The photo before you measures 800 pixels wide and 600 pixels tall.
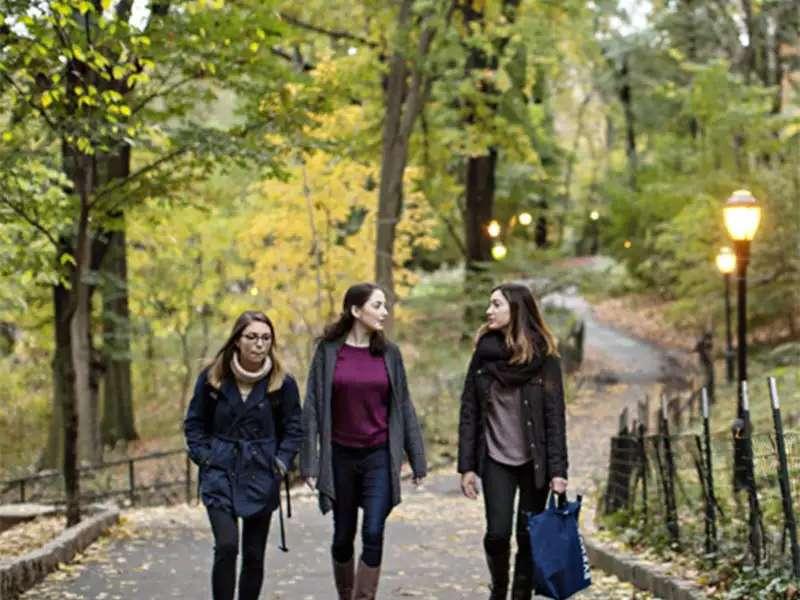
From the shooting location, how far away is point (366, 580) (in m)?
6.32

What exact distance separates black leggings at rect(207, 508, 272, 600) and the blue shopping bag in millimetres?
1339

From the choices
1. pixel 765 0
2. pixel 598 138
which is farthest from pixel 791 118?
pixel 598 138

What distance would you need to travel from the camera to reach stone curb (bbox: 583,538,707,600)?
715 centimetres

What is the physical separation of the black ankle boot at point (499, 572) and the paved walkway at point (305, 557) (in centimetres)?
188

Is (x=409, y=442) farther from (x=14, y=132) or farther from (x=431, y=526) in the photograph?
(x=431, y=526)

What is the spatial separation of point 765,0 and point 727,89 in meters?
4.21

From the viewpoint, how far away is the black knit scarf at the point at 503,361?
633 cm

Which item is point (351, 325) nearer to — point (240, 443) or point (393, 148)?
point (240, 443)

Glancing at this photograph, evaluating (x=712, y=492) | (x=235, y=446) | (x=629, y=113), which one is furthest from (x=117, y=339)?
(x=629, y=113)

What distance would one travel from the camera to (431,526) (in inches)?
543

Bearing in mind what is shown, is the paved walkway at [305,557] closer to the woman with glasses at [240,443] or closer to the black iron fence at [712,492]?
the black iron fence at [712,492]

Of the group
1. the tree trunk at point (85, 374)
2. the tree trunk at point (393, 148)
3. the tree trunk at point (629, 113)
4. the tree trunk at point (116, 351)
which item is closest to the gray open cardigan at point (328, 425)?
the tree trunk at point (85, 374)

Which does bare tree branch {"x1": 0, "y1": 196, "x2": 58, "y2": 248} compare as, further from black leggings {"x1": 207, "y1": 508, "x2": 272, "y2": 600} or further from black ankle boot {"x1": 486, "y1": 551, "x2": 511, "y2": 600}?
black ankle boot {"x1": 486, "y1": 551, "x2": 511, "y2": 600}

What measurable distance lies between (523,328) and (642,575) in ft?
8.78
